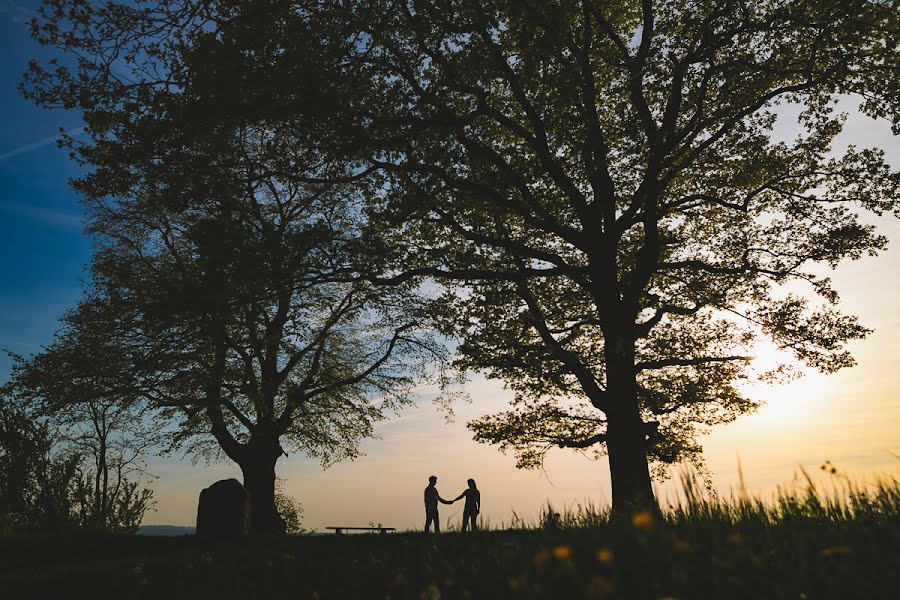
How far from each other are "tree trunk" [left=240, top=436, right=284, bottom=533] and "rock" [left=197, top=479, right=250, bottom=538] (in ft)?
31.5

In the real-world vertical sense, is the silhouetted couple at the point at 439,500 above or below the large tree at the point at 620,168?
below

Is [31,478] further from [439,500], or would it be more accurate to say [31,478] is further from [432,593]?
[432,593]

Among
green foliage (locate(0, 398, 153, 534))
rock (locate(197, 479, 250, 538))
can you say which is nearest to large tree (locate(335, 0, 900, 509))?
rock (locate(197, 479, 250, 538))

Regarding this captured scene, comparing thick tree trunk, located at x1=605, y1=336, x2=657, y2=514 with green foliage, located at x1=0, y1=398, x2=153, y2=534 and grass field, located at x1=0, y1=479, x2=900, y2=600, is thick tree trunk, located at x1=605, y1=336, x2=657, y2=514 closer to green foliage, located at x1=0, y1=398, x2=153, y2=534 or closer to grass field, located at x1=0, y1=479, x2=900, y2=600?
grass field, located at x1=0, y1=479, x2=900, y2=600

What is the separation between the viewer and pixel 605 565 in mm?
4566

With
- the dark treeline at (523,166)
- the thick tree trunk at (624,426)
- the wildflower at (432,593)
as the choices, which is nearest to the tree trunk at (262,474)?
the dark treeline at (523,166)

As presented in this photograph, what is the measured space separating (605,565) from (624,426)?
461 inches

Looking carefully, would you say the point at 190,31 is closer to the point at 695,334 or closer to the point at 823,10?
the point at 823,10

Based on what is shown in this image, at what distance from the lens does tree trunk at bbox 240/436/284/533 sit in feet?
82.4

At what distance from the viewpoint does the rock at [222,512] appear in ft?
51.0

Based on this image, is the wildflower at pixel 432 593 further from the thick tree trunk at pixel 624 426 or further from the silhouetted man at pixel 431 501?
the silhouetted man at pixel 431 501

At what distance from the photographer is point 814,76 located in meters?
15.7

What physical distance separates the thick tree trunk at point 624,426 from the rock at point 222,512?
10.2 m

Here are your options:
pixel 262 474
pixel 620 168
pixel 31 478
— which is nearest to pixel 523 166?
pixel 620 168
